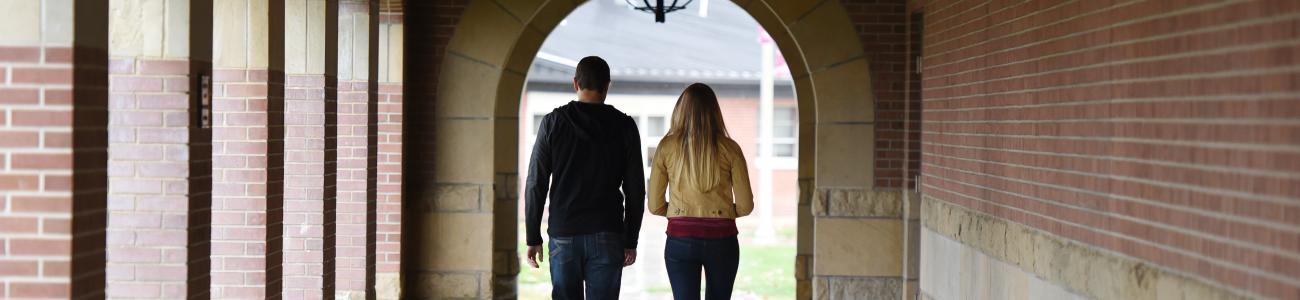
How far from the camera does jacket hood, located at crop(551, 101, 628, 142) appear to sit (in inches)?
203

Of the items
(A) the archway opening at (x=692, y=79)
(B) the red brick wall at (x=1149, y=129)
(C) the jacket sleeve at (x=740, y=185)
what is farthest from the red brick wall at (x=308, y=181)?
(A) the archway opening at (x=692, y=79)

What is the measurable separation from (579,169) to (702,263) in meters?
0.69

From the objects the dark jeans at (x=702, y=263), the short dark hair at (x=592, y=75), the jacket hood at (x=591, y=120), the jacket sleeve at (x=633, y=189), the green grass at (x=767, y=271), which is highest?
the short dark hair at (x=592, y=75)

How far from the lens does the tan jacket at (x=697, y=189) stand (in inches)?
213

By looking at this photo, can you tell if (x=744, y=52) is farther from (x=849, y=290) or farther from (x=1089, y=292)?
(x=1089, y=292)

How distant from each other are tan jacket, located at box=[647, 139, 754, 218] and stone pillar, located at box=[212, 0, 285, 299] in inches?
68.6

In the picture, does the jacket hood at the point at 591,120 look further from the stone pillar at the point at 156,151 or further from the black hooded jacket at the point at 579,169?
the stone pillar at the point at 156,151

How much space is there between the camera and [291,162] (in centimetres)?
693

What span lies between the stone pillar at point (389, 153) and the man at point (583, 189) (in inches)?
139

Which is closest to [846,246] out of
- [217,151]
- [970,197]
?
[970,197]

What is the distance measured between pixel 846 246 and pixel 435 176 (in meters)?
2.67

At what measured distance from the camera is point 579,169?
5.16 meters

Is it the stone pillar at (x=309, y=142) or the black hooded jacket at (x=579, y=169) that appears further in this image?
the stone pillar at (x=309, y=142)

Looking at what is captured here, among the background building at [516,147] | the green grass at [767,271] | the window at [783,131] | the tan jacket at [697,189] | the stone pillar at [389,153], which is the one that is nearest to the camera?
the background building at [516,147]
